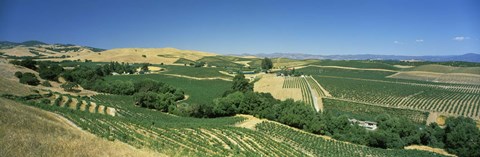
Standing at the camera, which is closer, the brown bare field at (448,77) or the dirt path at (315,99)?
the dirt path at (315,99)

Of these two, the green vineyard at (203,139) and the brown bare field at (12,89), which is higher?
the brown bare field at (12,89)

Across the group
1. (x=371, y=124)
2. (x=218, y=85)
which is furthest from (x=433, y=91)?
(x=218, y=85)

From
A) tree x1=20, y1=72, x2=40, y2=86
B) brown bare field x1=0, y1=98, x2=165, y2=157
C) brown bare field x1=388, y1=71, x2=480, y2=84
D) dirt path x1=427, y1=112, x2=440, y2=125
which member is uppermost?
brown bare field x1=0, y1=98, x2=165, y2=157

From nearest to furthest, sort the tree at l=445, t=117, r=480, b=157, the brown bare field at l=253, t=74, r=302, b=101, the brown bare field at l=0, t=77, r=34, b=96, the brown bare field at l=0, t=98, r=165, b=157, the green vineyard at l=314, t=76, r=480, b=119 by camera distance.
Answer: the brown bare field at l=0, t=98, r=165, b=157 < the brown bare field at l=0, t=77, r=34, b=96 < the tree at l=445, t=117, r=480, b=157 < the green vineyard at l=314, t=76, r=480, b=119 < the brown bare field at l=253, t=74, r=302, b=101

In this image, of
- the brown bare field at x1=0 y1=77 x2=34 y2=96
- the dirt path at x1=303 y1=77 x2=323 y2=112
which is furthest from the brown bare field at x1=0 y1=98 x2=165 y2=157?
the dirt path at x1=303 y1=77 x2=323 y2=112

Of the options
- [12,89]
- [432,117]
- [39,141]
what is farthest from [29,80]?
[432,117]

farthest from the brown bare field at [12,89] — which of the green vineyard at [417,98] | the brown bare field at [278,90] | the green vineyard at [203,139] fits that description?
the green vineyard at [417,98]

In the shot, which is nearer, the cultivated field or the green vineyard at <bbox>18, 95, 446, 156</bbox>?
the green vineyard at <bbox>18, 95, 446, 156</bbox>

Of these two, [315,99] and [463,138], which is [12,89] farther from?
[463,138]

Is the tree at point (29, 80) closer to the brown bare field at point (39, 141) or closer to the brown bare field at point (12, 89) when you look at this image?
the brown bare field at point (12, 89)

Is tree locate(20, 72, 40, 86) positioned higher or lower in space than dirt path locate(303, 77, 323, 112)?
higher

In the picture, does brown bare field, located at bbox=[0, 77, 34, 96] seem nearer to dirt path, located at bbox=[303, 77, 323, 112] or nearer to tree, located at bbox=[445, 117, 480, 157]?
dirt path, located at bbox=[303, 77, 323, 112]

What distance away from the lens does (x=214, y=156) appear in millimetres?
21828

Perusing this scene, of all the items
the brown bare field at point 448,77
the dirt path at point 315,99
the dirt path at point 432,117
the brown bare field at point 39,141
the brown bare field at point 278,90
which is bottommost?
the dirt path at point 432,117
